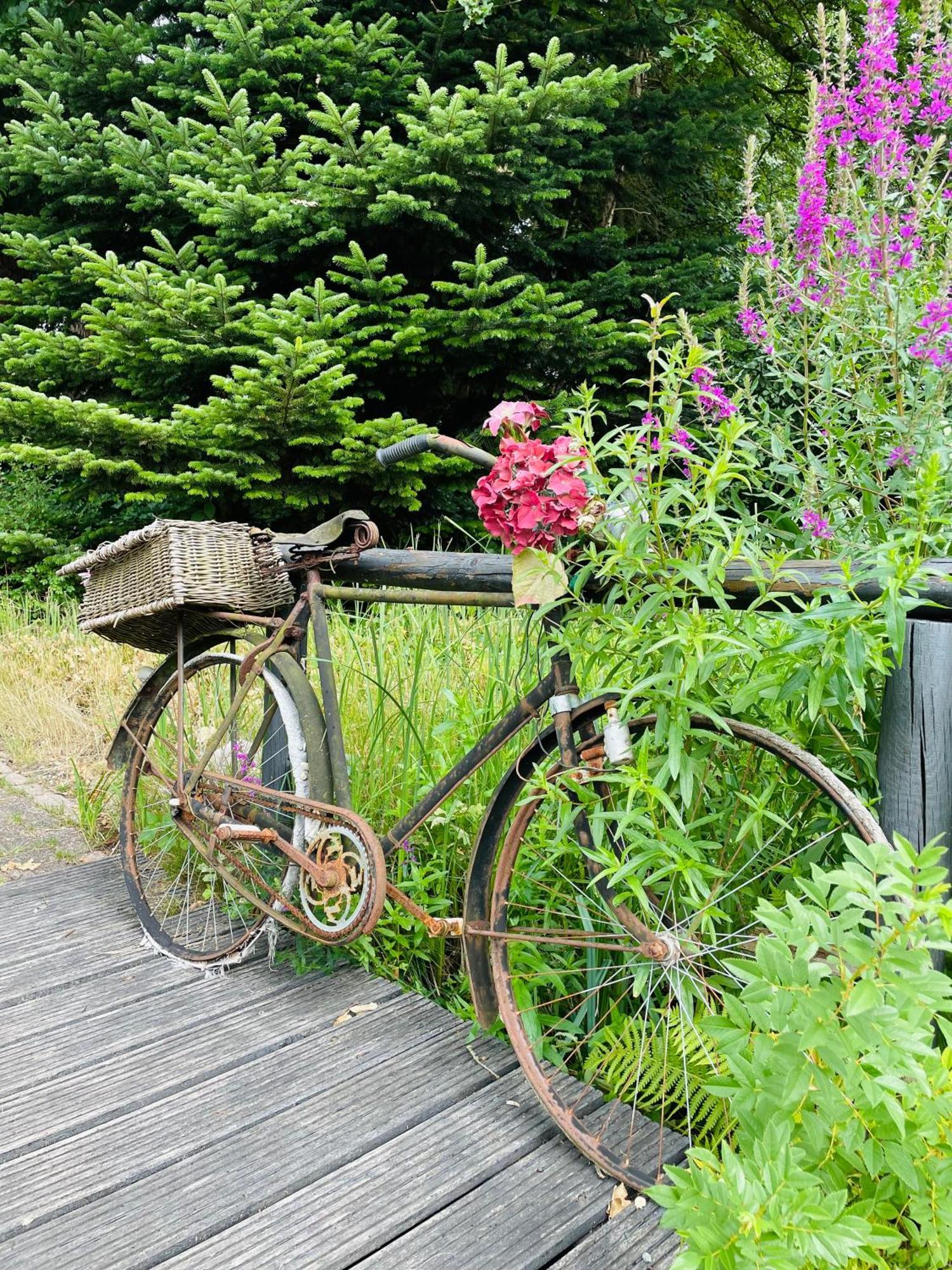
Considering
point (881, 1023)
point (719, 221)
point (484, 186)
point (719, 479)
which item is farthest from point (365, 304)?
point (881, 1023)

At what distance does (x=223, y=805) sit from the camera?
2.62 meters

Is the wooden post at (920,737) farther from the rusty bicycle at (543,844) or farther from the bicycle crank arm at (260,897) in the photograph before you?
the bicycle crank arm at (260,897)

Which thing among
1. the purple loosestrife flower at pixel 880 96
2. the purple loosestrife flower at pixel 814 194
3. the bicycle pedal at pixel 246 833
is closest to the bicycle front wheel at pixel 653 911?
the bicycle pedal at pixel 246 833

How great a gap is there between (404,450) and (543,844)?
104 cm

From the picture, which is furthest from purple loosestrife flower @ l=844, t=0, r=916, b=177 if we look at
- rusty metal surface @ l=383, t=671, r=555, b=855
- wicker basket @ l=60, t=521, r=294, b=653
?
wicker basket @ l=60, t=521, r=294, b=653

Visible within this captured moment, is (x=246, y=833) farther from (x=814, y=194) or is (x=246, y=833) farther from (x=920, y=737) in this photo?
(x=814, y=194)

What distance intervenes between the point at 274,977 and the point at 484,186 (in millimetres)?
4904

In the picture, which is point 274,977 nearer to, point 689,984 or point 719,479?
point 689,984

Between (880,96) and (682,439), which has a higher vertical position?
(880,96)

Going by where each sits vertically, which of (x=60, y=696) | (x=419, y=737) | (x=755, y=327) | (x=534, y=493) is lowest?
(x=60, y=696)

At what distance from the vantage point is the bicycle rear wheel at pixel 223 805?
2.49 metres

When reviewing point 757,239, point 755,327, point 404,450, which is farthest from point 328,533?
point 757,239

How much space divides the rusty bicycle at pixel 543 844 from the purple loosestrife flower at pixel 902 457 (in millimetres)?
624

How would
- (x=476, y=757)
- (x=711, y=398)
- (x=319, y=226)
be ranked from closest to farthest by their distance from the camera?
(x=711, y=398), (x=476, y=757), (x=319, y=226)
